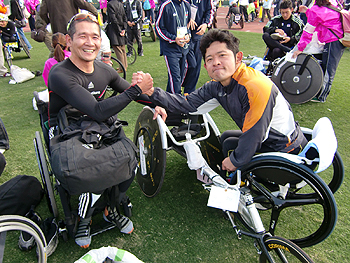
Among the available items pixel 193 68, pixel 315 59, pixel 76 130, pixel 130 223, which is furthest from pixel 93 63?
pixel 315 59

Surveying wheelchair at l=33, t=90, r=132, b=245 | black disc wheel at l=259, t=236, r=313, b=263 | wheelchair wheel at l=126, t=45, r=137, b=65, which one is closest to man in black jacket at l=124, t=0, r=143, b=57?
wheelchair wheel at l=126, t=45, r=137, b=65

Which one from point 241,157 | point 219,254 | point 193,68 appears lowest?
point 219,254

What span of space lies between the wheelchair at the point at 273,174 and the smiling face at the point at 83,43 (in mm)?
694

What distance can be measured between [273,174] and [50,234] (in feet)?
5.61

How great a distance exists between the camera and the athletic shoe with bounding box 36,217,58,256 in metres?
1.87

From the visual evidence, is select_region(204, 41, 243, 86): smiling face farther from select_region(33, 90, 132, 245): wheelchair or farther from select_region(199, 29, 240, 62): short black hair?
select_region(33, 90, 132, 245): wheelchair

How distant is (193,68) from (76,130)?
3.17m

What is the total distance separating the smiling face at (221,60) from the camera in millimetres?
1842

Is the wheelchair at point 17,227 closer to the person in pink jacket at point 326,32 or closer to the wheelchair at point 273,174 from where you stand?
the wheelchair at point 273,174

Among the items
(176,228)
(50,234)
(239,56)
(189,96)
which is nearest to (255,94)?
(239,56)

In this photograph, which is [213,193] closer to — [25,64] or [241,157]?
[241,157]

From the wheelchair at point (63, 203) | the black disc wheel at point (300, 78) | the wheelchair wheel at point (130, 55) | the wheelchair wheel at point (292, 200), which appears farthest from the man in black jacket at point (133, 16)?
the wheelchair wheel at point (292, 200)

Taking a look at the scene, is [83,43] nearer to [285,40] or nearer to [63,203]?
[63,203]

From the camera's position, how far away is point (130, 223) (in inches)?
82.7
